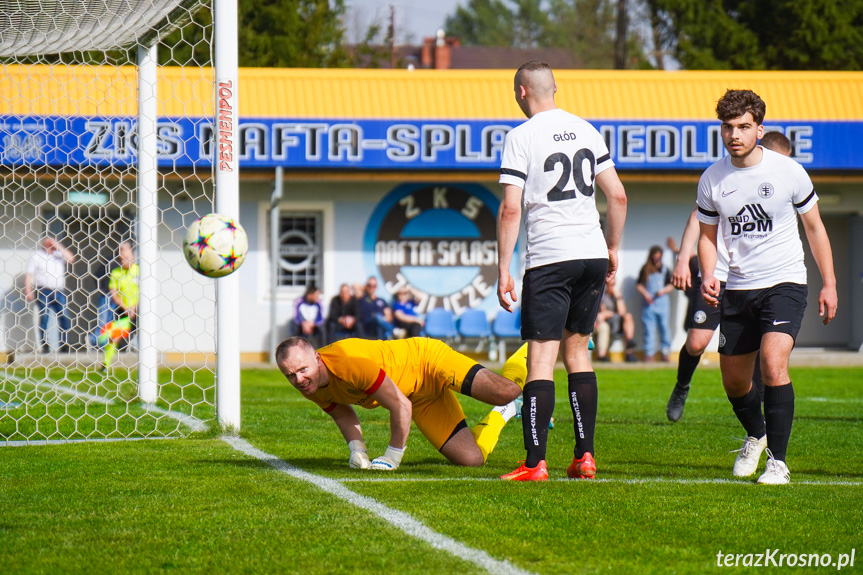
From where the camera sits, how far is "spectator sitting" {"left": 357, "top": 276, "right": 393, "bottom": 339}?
17.7 m

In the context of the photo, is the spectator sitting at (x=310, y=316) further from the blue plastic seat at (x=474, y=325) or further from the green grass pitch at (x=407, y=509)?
the green grass pitch at (x=407, y=509)

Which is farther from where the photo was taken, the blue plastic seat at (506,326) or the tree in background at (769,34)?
the tree in background at (769,34)

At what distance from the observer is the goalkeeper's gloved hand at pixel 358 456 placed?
5738mm

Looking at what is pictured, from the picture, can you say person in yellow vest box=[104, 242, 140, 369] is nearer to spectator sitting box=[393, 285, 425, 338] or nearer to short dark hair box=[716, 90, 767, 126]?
spectator sitting box=[393, 285, 425, 338]

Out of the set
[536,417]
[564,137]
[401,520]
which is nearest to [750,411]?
[536,417]

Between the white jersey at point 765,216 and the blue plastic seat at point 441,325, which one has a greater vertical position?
the white jersey at point 765,216

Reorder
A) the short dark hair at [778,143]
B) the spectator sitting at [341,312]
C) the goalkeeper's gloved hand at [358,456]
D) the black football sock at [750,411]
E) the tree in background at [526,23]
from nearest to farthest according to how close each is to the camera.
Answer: the goalkeeper's gloved hand at [358,456]
the black football sock at [750,411]
the short dark hair at [778,143]
the spectator sitting at [341,312]
the tree in background at [526,23]

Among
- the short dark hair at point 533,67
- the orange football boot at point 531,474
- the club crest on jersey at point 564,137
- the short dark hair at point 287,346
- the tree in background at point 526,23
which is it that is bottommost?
the orange football boot at point 531,474

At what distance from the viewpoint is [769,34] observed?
3447 centimetres

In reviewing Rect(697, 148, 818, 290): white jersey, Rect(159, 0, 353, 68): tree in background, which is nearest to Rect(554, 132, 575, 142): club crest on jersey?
Rect(697, 148, 818, 290): white jersey

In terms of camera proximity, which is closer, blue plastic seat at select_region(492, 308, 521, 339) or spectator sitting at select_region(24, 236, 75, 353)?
spectator sitting at select_region(24, 236, 75, 353)

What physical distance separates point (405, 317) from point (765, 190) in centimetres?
1273

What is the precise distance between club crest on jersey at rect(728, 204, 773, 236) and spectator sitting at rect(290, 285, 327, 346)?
12662 mm

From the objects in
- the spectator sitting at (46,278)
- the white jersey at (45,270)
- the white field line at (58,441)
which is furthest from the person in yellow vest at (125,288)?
the white field line at (58,441)
